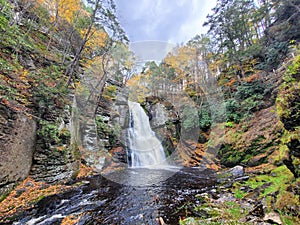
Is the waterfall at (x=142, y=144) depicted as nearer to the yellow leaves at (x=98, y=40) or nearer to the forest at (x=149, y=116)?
the forest at (x=149, y=116)

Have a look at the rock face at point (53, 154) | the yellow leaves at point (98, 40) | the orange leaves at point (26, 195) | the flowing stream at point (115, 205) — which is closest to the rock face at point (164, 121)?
the yellow leaves at point (98, 40)

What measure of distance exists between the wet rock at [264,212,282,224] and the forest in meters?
0.02

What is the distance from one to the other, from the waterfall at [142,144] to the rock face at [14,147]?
348 inches

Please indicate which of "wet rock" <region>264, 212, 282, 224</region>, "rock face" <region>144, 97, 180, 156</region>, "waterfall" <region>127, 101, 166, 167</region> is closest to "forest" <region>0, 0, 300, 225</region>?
"wet rock" <region>264, 212, 282, 224</region>

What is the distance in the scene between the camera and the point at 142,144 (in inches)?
612

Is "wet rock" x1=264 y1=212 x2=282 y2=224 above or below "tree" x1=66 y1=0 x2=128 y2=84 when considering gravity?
below

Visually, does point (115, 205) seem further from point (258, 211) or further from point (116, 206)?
point (258, 211)

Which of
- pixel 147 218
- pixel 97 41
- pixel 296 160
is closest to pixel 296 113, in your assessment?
pixel 296 160

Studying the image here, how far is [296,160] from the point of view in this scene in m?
2.52

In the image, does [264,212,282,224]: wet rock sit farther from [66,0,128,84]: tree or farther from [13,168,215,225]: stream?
[66,0,128,84]: tree

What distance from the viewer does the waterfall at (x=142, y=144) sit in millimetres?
13916

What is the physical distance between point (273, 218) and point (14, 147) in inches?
283

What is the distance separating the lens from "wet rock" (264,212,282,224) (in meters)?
2.24

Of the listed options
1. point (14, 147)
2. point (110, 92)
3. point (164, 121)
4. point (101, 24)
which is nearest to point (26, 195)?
point (14, 147)
